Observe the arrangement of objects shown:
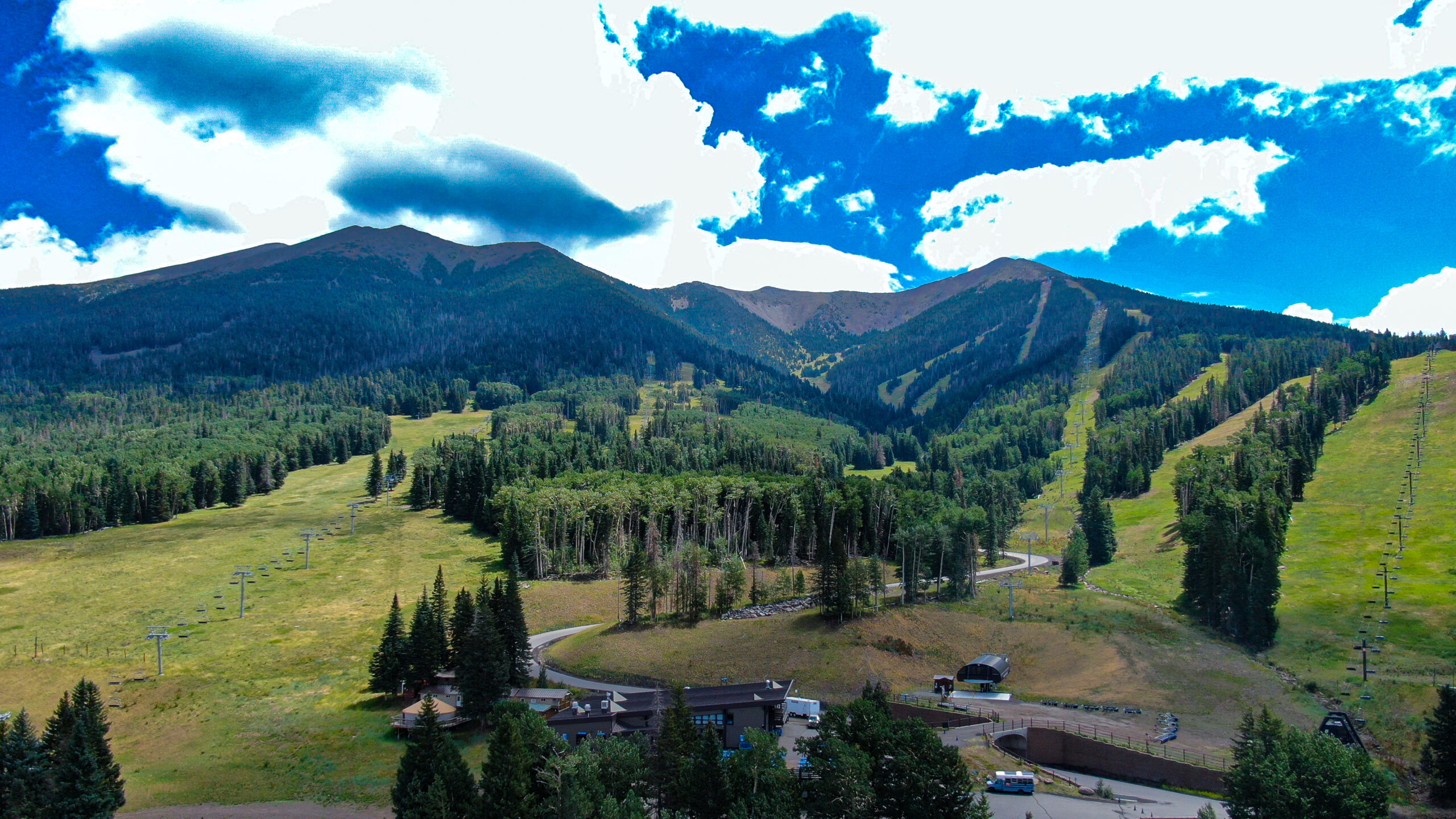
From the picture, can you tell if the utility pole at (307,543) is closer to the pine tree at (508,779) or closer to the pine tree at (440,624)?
the pine tree at (440,624)

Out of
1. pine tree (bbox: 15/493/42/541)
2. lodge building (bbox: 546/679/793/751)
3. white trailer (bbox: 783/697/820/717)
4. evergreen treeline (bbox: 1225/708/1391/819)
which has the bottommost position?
white trailer (bbox: 783/697/820/717)

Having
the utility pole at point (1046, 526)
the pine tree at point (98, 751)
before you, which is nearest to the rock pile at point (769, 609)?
the pine tree at point (98, 751)

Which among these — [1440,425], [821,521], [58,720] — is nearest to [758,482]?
[821,521]

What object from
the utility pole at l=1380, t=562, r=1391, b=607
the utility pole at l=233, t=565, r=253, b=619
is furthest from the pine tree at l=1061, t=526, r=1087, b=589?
the utility pole at l=233, t=565, r=253, b=619

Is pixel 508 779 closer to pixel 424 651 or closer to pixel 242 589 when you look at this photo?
pixel 424 651

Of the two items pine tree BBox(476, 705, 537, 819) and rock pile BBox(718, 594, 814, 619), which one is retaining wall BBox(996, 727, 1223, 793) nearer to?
pine tree BBox(476, 705, 537, 819)

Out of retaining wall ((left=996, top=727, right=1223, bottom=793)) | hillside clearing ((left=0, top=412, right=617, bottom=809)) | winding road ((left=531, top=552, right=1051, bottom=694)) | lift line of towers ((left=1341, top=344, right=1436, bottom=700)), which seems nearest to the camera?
retaining wall ((left=996, top=727, right=1223, bottom=793))
